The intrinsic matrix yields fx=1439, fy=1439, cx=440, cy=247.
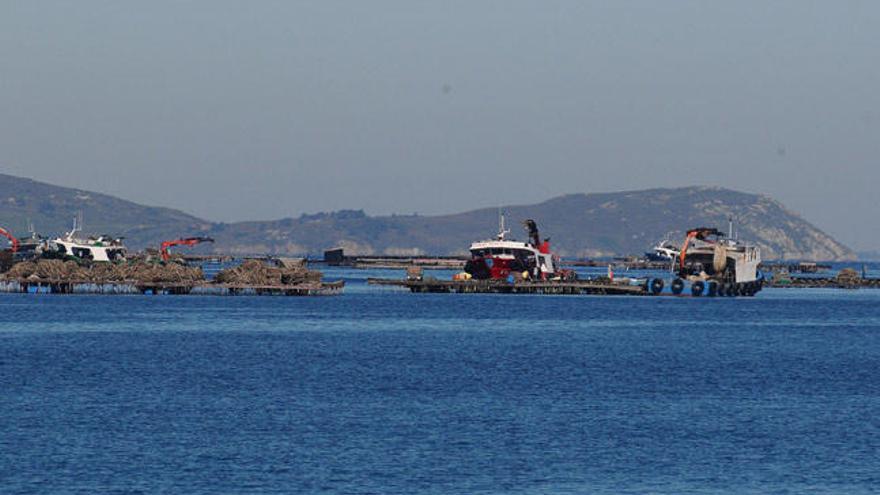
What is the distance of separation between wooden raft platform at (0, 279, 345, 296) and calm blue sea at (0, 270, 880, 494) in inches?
1793

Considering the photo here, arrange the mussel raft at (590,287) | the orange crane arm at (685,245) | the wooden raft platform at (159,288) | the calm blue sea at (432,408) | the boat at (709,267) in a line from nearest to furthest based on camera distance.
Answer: the calm blue sea at (432,408) → the wooden raft platform at (159,288) → the orange crane arm at (685,245) → the boat at (709,267) → the mussel raft at (590,287)

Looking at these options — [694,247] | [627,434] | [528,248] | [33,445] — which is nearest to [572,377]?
[627,434]

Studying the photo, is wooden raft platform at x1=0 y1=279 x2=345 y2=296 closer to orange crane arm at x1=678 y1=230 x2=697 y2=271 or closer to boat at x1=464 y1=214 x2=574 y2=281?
boat at x1=464 y1=214 x2=574 y2=281

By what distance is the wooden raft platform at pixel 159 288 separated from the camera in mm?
165000

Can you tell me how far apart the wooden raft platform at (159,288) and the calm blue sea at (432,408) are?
149 feet

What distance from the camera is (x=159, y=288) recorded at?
166m

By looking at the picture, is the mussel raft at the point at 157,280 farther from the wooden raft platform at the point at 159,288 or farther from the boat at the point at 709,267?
the boat at the point at 709,267

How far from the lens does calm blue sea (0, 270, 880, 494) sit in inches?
1727

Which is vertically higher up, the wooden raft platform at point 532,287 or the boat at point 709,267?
the boat at point 709,267

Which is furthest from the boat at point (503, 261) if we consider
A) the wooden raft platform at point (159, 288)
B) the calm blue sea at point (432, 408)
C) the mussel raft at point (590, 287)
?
the calm blue sea at point (432, 408)

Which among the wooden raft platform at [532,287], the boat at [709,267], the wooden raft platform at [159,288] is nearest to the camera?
the wooden raft platform at [159,288]

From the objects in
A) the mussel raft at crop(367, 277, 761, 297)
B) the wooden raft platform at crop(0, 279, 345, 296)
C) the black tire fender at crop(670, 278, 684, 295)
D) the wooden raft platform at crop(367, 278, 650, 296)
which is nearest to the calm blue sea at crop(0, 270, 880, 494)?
the wooden raft platform at crop(0, 279, 345, 296)

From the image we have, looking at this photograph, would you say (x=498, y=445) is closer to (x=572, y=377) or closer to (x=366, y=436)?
(x=366, y=436)

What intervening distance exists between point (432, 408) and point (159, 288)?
11107 cm
